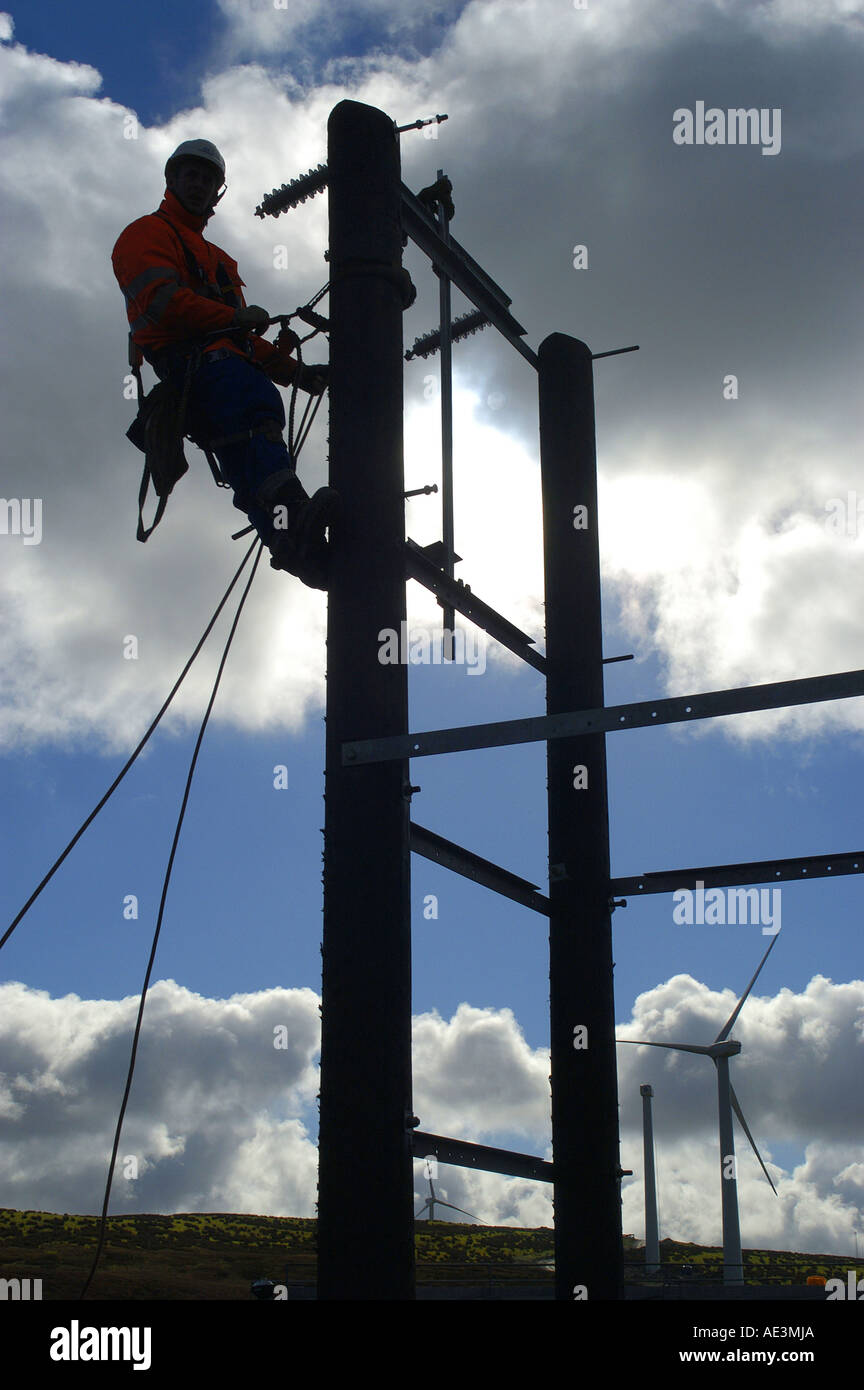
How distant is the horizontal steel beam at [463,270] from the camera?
347 inches

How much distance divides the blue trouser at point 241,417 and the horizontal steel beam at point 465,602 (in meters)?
0.94

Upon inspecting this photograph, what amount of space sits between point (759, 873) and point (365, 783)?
2.47 meters

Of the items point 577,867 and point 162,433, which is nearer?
point 162,433

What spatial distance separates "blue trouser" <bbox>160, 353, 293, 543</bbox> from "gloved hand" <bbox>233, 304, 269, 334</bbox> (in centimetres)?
22

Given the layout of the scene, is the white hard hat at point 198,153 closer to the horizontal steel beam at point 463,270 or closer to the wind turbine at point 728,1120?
the horizontal steel beam at point 463,270

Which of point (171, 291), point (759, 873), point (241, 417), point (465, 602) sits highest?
point (171, 291)

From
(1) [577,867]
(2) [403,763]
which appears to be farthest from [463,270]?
(1) [577,867]

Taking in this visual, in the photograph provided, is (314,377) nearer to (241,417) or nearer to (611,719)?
(241,417)

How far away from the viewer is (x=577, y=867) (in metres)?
9.28

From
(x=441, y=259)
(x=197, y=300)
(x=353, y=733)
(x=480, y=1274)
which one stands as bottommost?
(x=480, y=1274)
